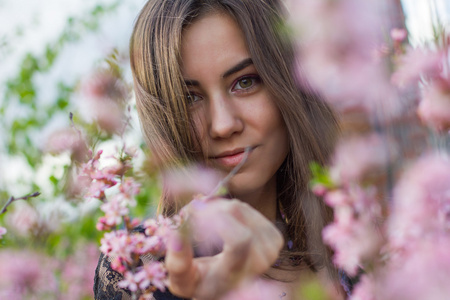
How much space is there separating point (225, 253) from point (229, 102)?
0.65m

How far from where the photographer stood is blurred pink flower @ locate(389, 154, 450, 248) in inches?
16.5

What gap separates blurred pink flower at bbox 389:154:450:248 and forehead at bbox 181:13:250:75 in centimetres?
68

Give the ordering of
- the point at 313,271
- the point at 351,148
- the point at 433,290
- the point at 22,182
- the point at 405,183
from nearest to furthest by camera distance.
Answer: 1. the point at 433,290
2. the point at 405,183
3. the point at 351,148
4. the point at 22,182
5. the point at 313,271

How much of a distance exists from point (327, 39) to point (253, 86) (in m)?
0.56

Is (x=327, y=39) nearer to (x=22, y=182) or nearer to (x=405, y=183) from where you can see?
(x=405, y=183)

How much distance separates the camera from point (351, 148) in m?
0.56

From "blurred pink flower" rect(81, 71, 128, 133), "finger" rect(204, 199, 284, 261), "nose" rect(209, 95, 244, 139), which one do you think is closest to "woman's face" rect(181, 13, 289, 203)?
"nose" rect(209, 95, 244, 139)

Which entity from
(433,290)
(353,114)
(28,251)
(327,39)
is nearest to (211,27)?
(353,114)

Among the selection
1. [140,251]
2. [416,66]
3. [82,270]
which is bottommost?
[82,270]

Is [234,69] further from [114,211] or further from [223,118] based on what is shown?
[114,211]

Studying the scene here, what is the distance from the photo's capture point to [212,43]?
1.10 m

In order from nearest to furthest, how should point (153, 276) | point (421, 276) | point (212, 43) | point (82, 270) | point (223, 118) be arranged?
point (421, 276) < point (153, 276) < point (223, 118) < point (212, 43) < point (82, 270)

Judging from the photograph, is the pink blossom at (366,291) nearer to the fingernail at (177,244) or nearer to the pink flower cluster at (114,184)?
the fingernail at (177,244)

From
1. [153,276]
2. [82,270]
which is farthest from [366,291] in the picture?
[82,270]
